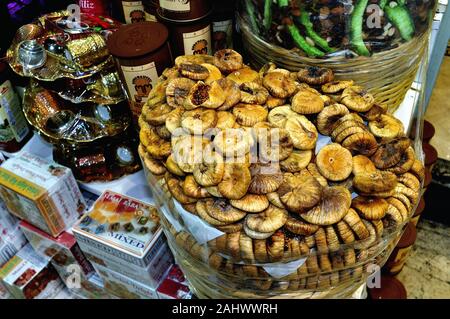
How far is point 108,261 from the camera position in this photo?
Result: 3.84ft

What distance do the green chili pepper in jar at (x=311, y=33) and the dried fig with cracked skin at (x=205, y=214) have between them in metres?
0.36

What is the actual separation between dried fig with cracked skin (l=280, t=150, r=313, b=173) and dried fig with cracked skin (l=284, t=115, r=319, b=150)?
10mm

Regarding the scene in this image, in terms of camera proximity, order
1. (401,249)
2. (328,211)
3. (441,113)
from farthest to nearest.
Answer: (441,113) < (401,249) < (328,211)

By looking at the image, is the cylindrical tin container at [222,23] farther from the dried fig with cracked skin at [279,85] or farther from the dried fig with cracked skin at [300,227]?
the dried fig with cracked skin at [300,227]

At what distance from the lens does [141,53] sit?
945 mm

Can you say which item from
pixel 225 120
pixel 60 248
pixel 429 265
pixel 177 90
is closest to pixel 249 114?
pixel 225 120

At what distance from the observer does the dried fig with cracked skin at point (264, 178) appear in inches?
27.9

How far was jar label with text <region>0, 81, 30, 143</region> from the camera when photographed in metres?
1.22

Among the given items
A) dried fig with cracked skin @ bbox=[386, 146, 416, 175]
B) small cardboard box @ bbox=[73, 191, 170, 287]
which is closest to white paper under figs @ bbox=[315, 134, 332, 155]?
Answer: dried fig with cracked skin @ bbox=[386, 146, 416, 175]

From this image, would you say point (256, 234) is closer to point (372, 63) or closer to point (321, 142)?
point (321, 142)

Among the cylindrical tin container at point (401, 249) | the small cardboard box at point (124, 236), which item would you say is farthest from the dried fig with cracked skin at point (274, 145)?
the cylindrical tin container at point (401, 249)

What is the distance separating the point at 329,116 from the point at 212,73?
9.2 inches

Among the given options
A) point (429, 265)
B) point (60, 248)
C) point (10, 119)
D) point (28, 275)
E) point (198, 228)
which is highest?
point (198, 228)

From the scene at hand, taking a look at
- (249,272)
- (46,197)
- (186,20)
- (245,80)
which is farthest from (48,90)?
(249,272)
